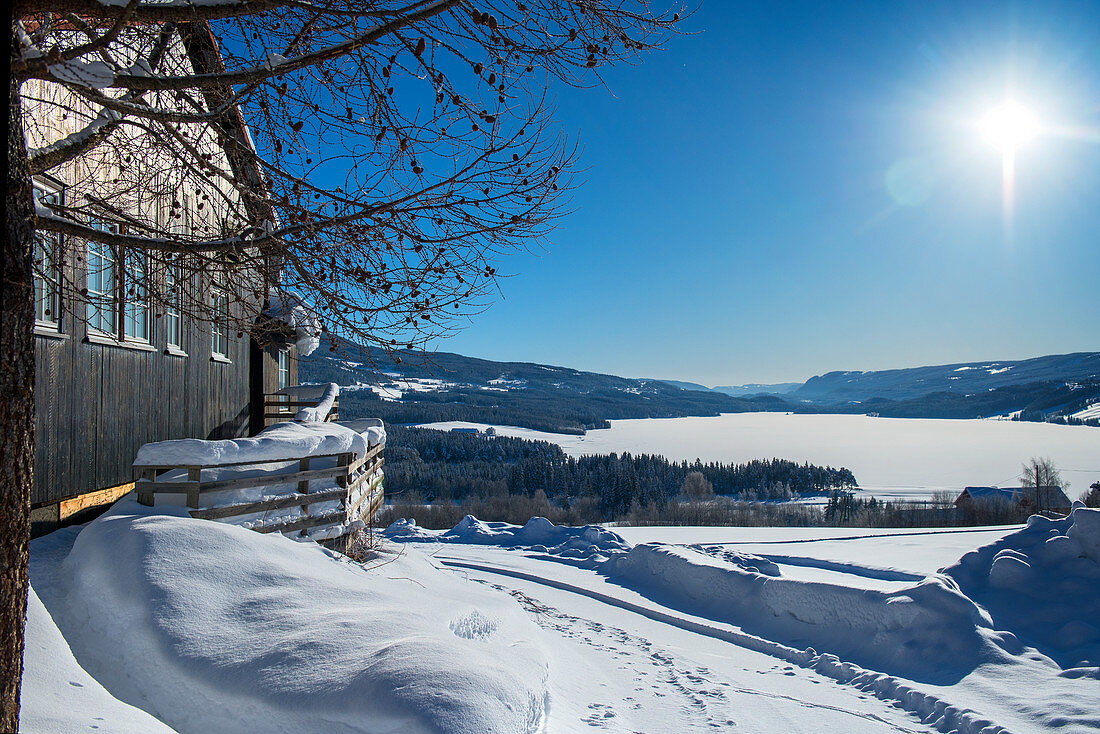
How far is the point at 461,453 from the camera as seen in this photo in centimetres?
10456

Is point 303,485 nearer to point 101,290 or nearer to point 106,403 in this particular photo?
point 106,403

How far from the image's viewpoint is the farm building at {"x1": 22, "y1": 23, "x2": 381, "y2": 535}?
4.71 m

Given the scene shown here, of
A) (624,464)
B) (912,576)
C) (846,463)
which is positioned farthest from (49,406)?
(846,463)

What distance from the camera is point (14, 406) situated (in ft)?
9.16

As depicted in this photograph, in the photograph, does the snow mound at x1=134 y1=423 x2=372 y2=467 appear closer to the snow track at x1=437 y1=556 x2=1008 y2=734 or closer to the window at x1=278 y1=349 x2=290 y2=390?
the snow track at x1=437 y1=556 x2=1008 y2=734

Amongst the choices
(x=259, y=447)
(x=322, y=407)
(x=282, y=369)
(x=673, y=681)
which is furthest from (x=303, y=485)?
(x=282, y=369)

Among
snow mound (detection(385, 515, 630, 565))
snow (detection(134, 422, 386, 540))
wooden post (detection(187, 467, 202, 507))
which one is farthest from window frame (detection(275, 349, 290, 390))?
wooden post (detection(187, 467, 202, 507))

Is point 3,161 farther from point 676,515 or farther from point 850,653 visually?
point 676,515

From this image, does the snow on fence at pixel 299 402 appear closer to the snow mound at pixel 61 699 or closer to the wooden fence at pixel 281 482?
the wooden fence at pixel 281 482

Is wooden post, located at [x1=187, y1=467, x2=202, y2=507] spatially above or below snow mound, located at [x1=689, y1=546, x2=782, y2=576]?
above

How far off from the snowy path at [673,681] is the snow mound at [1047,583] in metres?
3.19

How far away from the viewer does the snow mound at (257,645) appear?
3781 millimetres

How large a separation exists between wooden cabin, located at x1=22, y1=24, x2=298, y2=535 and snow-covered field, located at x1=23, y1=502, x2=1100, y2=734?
1.00 m

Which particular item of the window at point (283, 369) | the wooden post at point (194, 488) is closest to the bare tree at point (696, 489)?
the window at point (283, 369)
